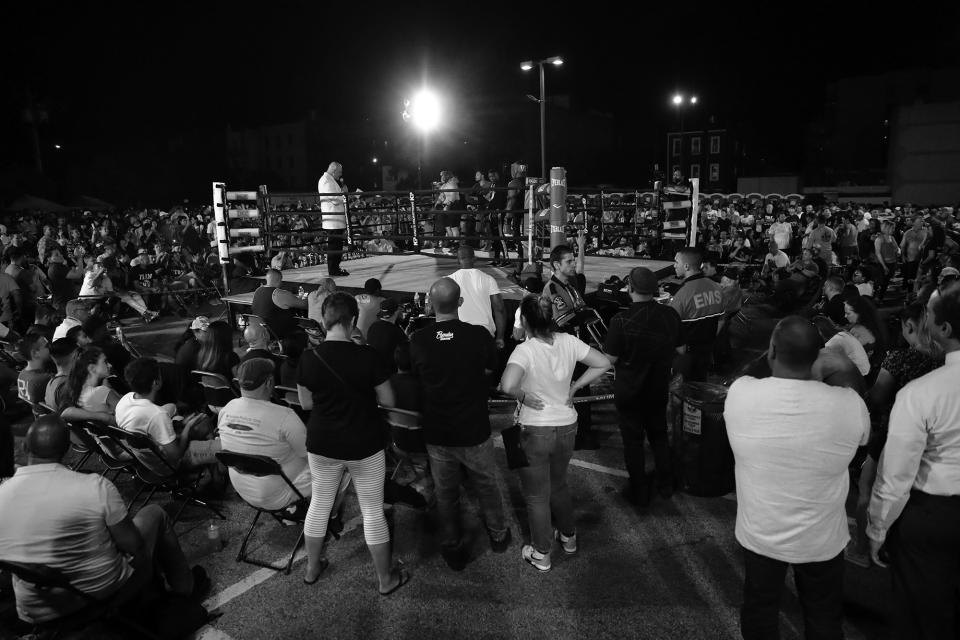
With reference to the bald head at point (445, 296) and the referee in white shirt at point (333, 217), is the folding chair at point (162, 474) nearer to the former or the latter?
the bald head at point (445, 296)

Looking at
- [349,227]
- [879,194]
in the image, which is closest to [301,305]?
[349,227]

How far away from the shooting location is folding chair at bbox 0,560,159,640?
2797 millimetres

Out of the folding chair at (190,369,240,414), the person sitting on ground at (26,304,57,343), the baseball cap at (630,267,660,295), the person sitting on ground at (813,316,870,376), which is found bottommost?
the folding chair at (190,369,240,414)

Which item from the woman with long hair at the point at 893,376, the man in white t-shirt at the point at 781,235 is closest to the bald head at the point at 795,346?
the woman with long hair at the point at 893,376

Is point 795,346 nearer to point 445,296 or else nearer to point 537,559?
point 445,296

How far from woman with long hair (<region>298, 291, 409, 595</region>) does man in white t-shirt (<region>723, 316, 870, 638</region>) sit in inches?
75.5

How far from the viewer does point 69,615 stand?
10.00 feet

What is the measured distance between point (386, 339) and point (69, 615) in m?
2.77

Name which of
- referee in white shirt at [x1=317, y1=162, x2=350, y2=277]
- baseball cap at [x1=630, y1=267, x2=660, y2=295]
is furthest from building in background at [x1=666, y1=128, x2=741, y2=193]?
baseball cap at [x1=630, y1=267, x2=660, y2=295]

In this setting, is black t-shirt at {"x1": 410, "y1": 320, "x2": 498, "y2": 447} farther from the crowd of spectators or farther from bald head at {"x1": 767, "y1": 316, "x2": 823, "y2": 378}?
bald head at {"x1": 767, "y1": 316, "x2": 823, "y2": 378}

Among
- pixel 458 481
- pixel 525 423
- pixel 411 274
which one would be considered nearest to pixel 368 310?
pixel 458 481

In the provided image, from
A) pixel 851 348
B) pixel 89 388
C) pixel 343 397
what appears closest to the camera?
pixel 343 397

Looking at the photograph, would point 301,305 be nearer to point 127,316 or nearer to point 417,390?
point 417,390

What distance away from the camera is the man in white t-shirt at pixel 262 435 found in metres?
3.86
